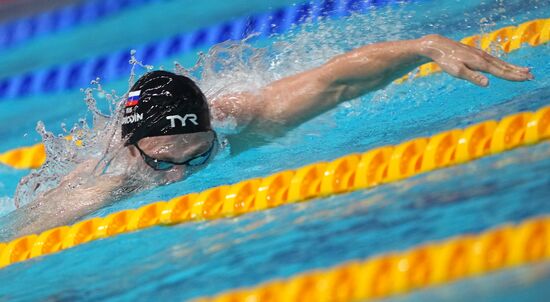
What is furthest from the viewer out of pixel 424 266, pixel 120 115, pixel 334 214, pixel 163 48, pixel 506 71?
pixel 163 48

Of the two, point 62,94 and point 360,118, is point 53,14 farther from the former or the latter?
point 360,118

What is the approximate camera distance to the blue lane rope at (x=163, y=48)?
19.2 feet

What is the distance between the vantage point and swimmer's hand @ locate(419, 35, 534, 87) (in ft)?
10.6

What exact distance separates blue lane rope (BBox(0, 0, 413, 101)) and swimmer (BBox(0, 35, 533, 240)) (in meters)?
2.08

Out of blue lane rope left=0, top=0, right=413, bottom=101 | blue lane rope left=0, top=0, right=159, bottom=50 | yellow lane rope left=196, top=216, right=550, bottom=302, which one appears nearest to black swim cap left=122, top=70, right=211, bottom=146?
yellow lane rope left=196, top=216, right=550, bottom=302

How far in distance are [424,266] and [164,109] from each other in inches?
60.3

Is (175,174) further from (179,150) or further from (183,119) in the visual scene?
(183,119)

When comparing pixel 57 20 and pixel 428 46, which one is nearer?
pixel 428 46

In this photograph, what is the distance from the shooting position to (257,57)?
430 cm

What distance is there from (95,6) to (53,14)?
319 mm

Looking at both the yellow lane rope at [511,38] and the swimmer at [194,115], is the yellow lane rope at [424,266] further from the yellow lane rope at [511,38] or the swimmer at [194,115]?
the yellow lane rope at [511,38]

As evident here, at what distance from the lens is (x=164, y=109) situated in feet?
11.7

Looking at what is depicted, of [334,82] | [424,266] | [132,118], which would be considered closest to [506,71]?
[334,82]

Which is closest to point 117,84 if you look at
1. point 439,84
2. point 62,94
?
point 62,94
